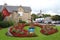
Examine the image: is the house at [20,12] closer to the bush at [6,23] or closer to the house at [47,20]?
the bush at [6,23]

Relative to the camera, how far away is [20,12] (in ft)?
18.2

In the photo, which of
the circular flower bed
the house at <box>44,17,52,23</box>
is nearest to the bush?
the circular flower bed

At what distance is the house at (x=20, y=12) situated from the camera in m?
5.54

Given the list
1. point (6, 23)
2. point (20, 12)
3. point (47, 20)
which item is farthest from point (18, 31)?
point (47, 20)

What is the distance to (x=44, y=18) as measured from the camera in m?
5.69

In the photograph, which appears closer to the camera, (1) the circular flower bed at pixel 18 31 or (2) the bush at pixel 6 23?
(1) the circular flower bed at pixel 18 31

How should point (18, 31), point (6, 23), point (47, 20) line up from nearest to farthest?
point (18, 31) < point (6, 23) < point (47, 20)

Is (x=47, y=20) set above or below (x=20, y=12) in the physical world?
below

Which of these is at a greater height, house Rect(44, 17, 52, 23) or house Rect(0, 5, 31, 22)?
house Rect(0, 5, 31, 22)

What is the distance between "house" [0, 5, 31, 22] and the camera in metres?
5.54

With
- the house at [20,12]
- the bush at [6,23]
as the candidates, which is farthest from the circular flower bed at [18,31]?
the house at [20,12]

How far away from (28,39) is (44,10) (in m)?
1.29

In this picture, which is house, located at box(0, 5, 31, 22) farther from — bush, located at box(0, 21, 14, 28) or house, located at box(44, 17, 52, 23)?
house, located at box(44, 17, 52, 23)

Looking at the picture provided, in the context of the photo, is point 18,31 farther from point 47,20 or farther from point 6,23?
point 47,20
